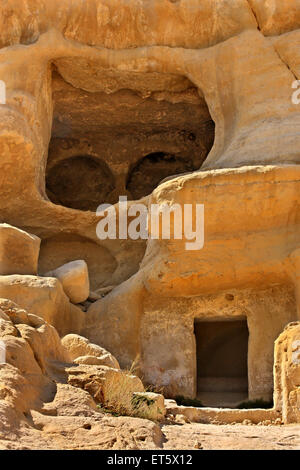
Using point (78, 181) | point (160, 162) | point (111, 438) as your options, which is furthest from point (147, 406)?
point (78, 181)

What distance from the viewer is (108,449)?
14.4 feet

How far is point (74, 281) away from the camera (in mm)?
11602

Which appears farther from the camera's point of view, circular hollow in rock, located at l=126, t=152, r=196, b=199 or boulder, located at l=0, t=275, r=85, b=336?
circular hollow in rock, located at l=126, t=152, r=196, b=199

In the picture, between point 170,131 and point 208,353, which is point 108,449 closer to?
point 208,353

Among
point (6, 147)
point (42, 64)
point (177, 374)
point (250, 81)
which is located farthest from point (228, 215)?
point (42, 64)

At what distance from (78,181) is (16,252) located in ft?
20.2

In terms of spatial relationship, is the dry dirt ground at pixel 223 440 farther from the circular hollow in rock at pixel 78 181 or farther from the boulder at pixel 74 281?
the circular hollow in rock at pixel 78 181

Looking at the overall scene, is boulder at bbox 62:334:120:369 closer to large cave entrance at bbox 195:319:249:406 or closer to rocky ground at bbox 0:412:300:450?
rocky ground at bbox 0:412:300:450

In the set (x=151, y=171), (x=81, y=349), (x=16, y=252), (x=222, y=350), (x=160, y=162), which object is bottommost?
(x=81, y=349)

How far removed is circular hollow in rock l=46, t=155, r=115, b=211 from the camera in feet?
56.3

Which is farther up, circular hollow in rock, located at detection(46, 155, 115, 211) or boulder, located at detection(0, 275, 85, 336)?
circular hollow in rock, located at detection(46, 155, 115, 211)

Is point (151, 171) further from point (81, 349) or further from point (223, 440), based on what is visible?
point (223, 440)

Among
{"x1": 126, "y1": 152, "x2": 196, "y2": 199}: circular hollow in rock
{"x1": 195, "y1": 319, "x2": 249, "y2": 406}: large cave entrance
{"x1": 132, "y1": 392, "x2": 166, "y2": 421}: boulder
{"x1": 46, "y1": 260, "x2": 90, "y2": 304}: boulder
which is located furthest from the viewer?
{"x1": 126, "y1": 152, "x2": 196, "y2": 199}: circular hollow in rock

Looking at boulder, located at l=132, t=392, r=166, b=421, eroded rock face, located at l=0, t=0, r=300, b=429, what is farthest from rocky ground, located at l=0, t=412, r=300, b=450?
eroded rock face, located at l=0, t=0, r=300, b=429
